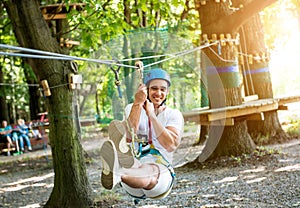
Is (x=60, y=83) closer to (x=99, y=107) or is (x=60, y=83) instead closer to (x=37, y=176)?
(x=99, y=107)

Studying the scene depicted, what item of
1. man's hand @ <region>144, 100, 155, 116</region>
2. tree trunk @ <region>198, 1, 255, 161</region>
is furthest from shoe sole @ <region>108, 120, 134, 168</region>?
tree trunk @ <region>198, 1, 255, 161</region>

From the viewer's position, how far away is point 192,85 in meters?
3.43

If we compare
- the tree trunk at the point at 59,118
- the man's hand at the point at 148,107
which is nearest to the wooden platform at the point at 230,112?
the tree trunk at the point at 59,118

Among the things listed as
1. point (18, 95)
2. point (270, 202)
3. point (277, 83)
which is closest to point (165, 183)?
point (270, 202)

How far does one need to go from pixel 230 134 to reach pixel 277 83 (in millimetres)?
9673

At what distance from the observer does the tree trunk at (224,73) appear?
20.6 feet

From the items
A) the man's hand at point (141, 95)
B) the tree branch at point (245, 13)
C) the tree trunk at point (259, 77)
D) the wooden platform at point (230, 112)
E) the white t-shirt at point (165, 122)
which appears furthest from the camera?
the tree trunk at point (259, 77)

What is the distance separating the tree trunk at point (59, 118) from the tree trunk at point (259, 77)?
4.07m

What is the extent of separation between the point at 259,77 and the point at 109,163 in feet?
19.7

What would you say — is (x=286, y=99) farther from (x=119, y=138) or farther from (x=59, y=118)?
(x=119, y=138)

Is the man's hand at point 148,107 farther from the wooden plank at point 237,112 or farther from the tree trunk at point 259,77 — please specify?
the tree trunk at point 259,77

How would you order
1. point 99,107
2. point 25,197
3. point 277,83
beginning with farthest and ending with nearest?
point 277,83 < point 25,197 < point 99,107

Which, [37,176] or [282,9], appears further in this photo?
[282,9]

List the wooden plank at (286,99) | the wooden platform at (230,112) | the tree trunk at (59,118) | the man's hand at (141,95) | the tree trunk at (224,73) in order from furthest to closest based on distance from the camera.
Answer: the wooden plank at (286,99)
the tree trunk at (224,73)
the wooden platform at (230,112)
the tree trunk at (59,118)
the man's hand at (141,95)
